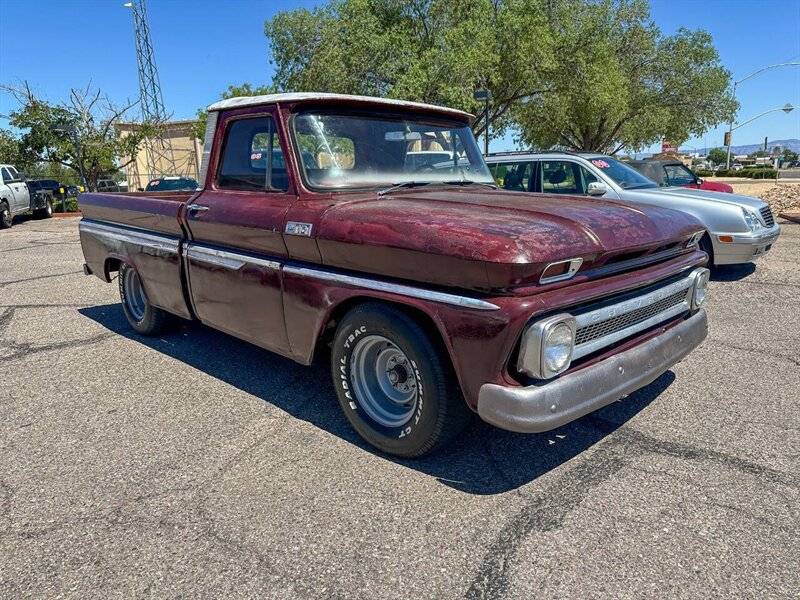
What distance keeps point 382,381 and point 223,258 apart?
4.58 feet

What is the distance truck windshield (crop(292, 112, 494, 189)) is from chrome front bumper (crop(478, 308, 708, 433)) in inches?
64.1

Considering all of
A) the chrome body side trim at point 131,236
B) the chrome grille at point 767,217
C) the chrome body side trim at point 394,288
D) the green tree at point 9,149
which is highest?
the green tree at point 9,149

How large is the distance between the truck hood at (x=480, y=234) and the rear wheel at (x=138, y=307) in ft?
8.42

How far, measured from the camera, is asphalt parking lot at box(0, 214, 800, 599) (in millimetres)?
2221

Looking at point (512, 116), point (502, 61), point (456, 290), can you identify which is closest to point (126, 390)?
point (456, 290)

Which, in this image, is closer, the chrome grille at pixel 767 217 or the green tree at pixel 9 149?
the chrome grille at pixel 767 217

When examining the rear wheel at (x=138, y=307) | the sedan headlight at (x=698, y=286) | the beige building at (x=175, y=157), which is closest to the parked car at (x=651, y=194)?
the sedan headlight at (x=698, y=286)

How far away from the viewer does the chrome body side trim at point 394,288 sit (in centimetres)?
248

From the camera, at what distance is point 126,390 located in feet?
13.5

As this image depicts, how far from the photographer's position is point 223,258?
150 inches

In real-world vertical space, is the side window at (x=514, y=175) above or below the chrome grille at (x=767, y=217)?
above

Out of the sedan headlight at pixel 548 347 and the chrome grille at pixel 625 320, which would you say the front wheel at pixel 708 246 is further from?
the sedan headlight at pixel 548 347

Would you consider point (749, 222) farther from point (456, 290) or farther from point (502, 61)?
point (502, 61)

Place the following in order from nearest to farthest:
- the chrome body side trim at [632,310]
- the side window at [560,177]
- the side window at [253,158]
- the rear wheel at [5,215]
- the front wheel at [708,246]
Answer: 1. the chrome body side trim at [632,310]
2. the side window at [253,158]
3. the front wheel at [708,246]
4. the side window at [560,177]
5. the rear wheel at [5,215]
